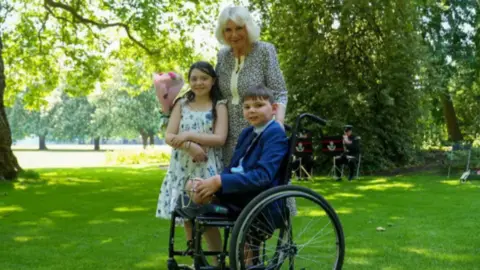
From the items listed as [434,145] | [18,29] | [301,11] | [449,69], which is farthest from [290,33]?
[434,145]

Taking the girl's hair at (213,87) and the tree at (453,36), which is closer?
the girl's hair at (213,87)

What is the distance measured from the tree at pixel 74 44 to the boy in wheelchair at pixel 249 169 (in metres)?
14.3

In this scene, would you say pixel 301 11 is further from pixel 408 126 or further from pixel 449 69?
pixel 449 69

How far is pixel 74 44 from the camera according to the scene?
19.2 m

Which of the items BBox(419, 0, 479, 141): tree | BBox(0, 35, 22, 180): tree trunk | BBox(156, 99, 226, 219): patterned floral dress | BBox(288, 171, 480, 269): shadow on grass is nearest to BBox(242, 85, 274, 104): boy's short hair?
BBox(156, 99, 226, 219): patterned floral dress

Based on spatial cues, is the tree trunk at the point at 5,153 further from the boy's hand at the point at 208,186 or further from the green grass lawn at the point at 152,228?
the boy's hand at the point at 208,186

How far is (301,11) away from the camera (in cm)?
1588

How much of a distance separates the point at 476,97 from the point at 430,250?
21200mm

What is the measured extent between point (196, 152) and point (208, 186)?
50 cm

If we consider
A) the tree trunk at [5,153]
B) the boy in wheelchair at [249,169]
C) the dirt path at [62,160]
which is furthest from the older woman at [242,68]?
the dirt path at [62,160]

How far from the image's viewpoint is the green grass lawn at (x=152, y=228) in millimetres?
4465

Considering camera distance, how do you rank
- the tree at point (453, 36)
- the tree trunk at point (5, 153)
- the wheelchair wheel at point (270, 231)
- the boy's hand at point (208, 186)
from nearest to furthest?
the wheelchair wheel at point (270, 231) < the boy's hand at point (208, 186) < the tree trunk at point (5, 153) < the tree at point (453, 36)

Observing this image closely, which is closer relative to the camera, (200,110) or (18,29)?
(200,110)

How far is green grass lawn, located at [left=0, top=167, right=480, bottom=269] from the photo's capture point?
176 inches
